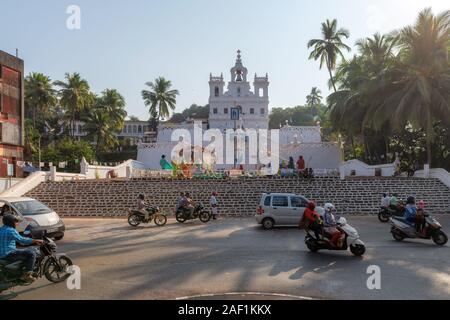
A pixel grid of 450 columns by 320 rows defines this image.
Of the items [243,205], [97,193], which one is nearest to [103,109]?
[97,193]

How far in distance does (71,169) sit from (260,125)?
107 ft

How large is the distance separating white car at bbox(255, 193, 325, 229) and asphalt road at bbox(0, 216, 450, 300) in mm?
2086

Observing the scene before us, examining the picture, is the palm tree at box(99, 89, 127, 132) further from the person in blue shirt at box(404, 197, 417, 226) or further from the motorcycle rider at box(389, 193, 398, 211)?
the person in blue shirt at box(404, 197, 417, 226)

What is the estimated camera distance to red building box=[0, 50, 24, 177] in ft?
120

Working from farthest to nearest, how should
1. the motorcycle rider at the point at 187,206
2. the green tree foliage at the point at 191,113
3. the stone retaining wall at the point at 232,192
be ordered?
1. the green tree foliage at the point at 191,113
2. the stone retaining wall at the point at 232,192
3. the motorcycle rider at the point at 187,206

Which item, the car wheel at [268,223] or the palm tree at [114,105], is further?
the palm tree at [114,105]

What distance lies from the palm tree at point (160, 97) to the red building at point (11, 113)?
93.9 feet

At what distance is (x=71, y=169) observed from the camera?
49031mm

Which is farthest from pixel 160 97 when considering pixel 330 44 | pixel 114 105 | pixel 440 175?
pixel 440 175

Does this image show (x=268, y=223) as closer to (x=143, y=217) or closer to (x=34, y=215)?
(x=143, y=217)

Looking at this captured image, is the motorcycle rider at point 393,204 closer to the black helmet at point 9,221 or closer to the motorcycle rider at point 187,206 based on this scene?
the motorcycle rider at point 187,206

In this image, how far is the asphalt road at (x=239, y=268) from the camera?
749 cm

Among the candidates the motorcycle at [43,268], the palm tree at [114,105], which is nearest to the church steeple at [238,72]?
the palm tree at [114,105]
